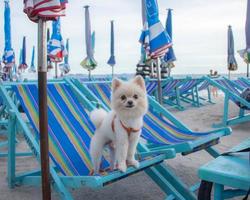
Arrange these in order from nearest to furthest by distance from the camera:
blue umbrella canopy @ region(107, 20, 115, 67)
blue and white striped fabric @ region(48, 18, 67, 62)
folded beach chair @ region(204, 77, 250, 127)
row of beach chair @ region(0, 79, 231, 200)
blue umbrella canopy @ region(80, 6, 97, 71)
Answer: row of beach chair @ region(0, 79, 231, 200), folded beach chair @ region(204, 77, 250, 127), blue and white striped fabric @ region(48, 18, 67, 62), blue umbrella canopy @ region(80, 6, 97, 71), blue umbrella canopy @ region(107, 20, 115, 67)

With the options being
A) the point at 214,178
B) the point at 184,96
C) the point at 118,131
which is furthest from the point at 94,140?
the point at 184,96

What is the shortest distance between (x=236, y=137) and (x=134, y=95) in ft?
11.8

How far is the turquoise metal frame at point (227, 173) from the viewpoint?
122 centimetres

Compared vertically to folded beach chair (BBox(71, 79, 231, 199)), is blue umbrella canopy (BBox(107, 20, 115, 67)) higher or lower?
higher

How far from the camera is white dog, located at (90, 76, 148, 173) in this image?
2.44 metres

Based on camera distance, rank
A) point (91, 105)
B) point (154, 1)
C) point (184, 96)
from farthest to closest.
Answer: point (184, 96), point (154, 1), point (91, 105)

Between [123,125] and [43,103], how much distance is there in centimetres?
57

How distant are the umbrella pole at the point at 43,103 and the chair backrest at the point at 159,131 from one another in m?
1.27

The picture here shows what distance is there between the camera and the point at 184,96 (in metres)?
11.2

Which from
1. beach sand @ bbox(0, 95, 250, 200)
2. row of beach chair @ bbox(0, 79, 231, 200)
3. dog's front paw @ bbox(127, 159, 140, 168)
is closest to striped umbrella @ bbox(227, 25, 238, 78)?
beach sand @ bbox(0, 95, 250, 200)

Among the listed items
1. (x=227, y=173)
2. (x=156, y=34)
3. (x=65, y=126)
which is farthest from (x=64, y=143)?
(x=156, y=34)

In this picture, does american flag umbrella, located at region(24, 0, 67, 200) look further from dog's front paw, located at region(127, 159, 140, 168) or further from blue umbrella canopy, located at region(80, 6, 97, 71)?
blue umbrella canopy, located at region(80, 6, 97, 71)

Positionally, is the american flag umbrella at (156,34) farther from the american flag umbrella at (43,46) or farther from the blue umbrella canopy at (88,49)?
the blue umbrella canopy at (88,49)

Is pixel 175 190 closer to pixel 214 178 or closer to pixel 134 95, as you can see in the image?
pixel 134 95
